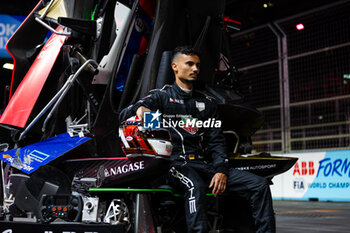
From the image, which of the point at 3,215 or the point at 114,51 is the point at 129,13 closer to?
the point at 114,51

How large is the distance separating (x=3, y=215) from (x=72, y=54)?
1.58 metres

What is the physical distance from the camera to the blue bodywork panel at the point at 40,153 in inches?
162

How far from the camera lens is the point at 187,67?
3842 mm

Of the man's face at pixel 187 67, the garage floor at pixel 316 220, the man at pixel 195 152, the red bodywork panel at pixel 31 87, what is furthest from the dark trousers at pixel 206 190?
the garage floor at pixel 316 220

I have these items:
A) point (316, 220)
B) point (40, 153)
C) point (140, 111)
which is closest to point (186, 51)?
point (140, 111)

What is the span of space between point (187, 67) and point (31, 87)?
71.0 inches

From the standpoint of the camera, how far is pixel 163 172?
3541mm

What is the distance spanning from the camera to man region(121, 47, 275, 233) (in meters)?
3.51

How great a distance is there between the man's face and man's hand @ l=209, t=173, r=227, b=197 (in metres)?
0.73

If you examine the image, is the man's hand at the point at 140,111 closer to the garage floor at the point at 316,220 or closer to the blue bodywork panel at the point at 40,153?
the blue bodywork panel at the point at 40,153

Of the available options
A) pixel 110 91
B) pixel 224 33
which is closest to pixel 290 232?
pixel 224 33

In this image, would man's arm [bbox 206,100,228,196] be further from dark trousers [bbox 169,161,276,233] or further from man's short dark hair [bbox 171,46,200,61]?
man's short dark hair [bbox 171,46,200,61]

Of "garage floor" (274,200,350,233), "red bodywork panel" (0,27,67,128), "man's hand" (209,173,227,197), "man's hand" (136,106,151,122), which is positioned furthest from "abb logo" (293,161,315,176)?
"man's hand" (136,106,151,122)

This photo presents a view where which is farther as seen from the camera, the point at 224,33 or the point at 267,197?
the point at 224,33
